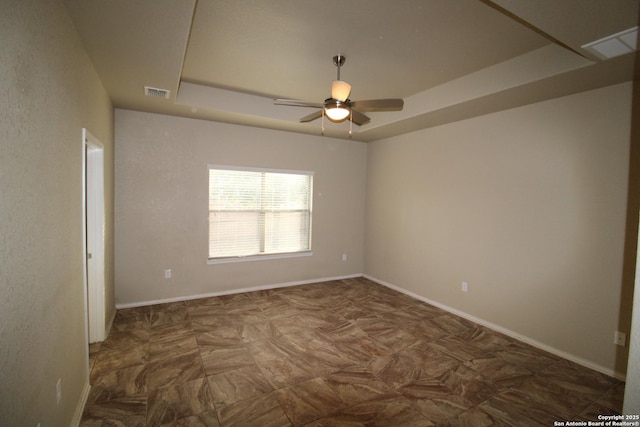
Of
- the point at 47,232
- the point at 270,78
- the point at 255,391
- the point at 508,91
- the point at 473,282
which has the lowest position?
the point at 255,391

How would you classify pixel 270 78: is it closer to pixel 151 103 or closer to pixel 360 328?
pixel 151 103

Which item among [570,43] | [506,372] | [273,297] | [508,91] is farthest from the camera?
[273,297]

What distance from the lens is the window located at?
4539 millimetres

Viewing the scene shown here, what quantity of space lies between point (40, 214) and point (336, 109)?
218 cm

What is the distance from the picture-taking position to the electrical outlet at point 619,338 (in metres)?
2.62

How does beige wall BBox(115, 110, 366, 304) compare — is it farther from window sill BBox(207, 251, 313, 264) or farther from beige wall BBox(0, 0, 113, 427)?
beige wall BBox(0, 0, 113, 427)

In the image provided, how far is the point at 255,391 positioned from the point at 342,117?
98.0 inches

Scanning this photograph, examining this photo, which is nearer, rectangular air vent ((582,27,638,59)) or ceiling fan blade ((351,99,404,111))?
rectangular air vent ((582,27,638,59))

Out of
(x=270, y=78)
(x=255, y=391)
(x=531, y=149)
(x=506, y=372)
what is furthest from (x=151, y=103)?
(x=506, y=372)

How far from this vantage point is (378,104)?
9.11ft

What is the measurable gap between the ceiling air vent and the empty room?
4 centimetres

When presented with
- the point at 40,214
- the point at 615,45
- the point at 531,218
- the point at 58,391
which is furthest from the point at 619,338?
the point at 40,214

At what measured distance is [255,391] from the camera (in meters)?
2.36

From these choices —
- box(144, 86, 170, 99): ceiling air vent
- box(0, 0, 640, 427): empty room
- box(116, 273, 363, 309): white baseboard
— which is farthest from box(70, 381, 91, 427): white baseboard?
box(144, 86, 170, 99): ceiling air vent
